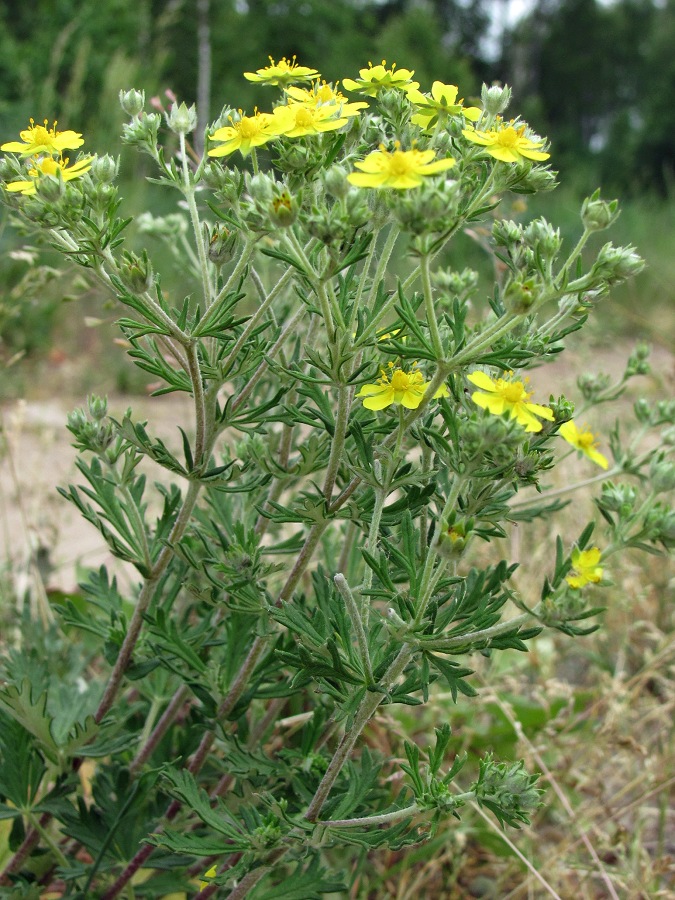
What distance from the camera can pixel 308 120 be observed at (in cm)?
104

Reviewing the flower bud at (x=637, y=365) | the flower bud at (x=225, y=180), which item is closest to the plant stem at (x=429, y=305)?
the flower bud at (x=225, y=180)

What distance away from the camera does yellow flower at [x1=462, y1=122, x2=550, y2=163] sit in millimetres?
1033

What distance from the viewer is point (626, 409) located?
5289 millimetres

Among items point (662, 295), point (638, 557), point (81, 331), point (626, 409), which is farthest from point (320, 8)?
point (638, 557)

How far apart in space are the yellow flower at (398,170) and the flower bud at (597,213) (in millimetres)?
268

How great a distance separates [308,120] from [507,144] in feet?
0.84

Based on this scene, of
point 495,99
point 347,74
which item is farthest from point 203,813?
point 347,74

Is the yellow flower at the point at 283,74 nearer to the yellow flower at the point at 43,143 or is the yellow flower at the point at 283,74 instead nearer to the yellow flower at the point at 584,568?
the yellow flower at the point at 43,143

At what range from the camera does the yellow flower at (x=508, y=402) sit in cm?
97

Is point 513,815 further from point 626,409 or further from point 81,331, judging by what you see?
point 81,331

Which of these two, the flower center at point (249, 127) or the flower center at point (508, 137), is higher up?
the flower center at point (508, 137)

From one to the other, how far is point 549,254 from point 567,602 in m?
0.46

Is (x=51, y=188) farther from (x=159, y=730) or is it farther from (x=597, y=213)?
(x=159, y=730)

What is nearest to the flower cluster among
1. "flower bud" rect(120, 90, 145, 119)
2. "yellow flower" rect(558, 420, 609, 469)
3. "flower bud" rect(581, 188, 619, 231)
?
"flower bud" rect(120, 90, 145, 119)
